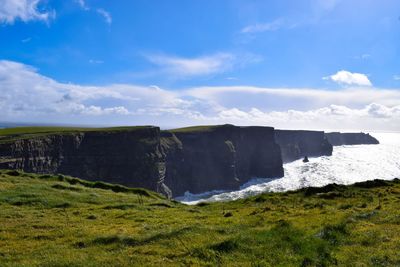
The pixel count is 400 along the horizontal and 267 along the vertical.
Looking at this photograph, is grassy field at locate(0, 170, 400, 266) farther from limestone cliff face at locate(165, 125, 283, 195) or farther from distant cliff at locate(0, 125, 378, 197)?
limestone cliff face at locate(165, 125, 283, 195)

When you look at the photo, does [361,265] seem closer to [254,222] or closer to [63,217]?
[254,222]

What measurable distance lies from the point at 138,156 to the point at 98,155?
1541 centimetres

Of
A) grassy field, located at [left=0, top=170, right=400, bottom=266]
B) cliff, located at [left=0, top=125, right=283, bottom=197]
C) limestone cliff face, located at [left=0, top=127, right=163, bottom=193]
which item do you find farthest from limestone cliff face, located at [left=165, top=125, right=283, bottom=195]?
grassy field, located at [left=0, top=170, right=400, bottom=266]

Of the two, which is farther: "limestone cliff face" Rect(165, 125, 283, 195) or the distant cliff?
"limestone cliff face" Rect(165, 125, 283, 195)

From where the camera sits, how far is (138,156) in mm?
139250

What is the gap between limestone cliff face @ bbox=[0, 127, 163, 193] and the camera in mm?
109431

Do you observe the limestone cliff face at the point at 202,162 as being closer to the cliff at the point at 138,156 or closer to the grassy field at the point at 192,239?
the cliff at the point at 138,156

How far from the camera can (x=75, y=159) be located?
409ft

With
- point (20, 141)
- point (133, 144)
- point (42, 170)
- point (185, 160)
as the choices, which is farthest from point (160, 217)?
point (185, 160)

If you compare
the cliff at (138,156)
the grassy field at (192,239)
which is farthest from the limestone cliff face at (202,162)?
the grassy field at (192,239)

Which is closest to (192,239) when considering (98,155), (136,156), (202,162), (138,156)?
(98,155)

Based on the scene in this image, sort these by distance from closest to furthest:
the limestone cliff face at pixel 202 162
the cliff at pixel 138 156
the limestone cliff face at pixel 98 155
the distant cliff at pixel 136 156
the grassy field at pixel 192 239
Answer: the grassy field at pixel 192 239, the limestone cliff face at pixel 98 155, the cliff at pixel 138 156, the distant cliff at pixel 136 156, the limestone cliff face at pixel 202 162

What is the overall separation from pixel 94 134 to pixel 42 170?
970 inches

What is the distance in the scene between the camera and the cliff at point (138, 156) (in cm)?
11082
